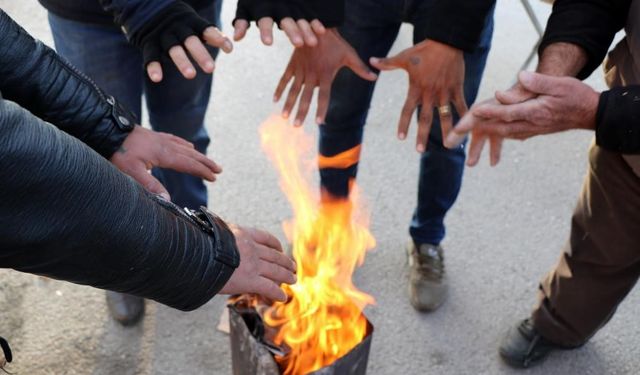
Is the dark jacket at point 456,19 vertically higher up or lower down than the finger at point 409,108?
higher up

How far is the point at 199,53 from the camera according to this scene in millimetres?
1822

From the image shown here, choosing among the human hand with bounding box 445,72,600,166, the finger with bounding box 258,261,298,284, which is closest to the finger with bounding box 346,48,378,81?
the human hand with bounding box 445,72,600,166

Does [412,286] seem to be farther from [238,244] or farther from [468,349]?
[238,244]

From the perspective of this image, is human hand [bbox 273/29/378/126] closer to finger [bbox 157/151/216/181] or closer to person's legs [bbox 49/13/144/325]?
finger [bbox 157/151/216/181]

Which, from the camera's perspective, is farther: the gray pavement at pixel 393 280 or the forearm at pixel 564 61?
the gray pavement at pixel 393 280

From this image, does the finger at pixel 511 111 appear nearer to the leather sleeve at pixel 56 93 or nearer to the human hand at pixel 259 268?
the human hand at pixel 259 268

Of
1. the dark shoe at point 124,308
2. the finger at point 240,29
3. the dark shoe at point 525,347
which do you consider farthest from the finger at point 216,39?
the dark shoe at point 525,347

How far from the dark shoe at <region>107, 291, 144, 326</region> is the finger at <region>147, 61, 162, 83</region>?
1044 mm

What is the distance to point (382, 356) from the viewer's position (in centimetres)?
250

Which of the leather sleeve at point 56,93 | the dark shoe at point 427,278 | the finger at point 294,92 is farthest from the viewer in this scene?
the dark shoe at point 427,278

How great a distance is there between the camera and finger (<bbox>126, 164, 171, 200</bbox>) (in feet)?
5.40

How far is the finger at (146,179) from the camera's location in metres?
1.65

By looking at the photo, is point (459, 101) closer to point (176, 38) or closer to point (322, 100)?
point (322, 100)

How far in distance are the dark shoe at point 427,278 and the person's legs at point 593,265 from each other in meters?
0.34
